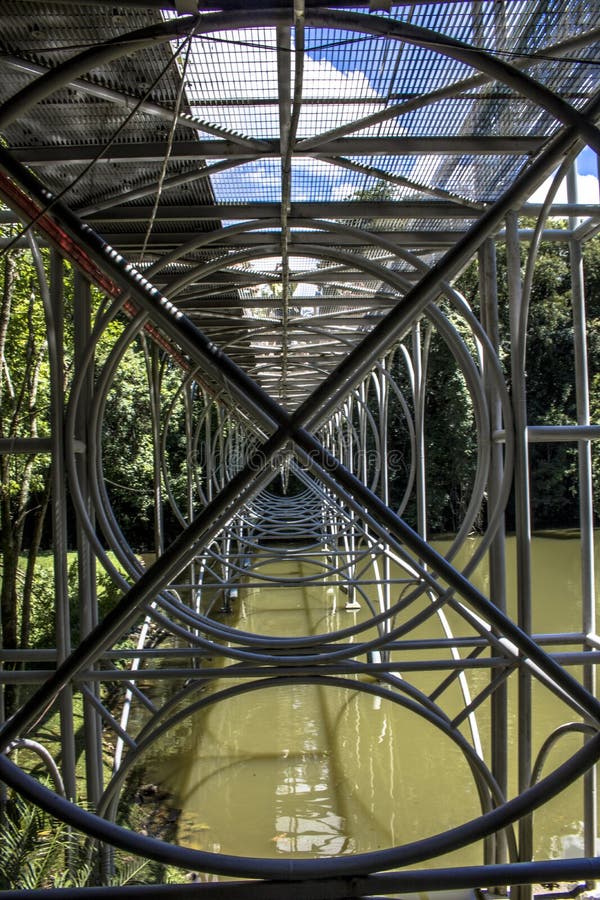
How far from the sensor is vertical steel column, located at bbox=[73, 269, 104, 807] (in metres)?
4.67

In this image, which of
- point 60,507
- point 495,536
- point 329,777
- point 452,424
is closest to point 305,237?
point 495,536

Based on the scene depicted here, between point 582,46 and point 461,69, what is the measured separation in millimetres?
551

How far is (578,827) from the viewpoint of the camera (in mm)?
6809

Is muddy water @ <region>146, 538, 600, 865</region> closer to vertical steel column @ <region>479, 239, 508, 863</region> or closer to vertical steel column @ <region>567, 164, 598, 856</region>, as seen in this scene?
vertical steel column @ <region>567, 164, 598, 856</region>

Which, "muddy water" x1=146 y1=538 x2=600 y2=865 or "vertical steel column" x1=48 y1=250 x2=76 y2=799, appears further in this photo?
"muddy water" x1=146 y1=538 x2=600 y2=865

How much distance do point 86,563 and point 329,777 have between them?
14.0 ft

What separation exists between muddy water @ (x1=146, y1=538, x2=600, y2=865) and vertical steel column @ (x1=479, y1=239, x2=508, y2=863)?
1.83 meters

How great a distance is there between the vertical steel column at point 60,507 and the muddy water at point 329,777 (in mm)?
2702

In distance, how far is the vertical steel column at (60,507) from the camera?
4.25 m

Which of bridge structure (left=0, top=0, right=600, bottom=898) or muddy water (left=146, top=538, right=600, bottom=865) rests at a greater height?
bridge structure (left=0, top=0, right=600, bottom=898)

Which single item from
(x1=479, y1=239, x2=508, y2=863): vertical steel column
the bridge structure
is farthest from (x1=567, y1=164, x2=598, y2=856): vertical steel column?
(x1=479, y1=239, x2=508, y2=863): vertical steel column

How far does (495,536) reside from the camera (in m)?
4.75

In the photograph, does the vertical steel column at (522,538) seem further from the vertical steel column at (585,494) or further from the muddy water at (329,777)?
the muddy water at (329,777)

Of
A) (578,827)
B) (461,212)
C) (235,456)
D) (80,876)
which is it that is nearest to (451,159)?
(461,212)
